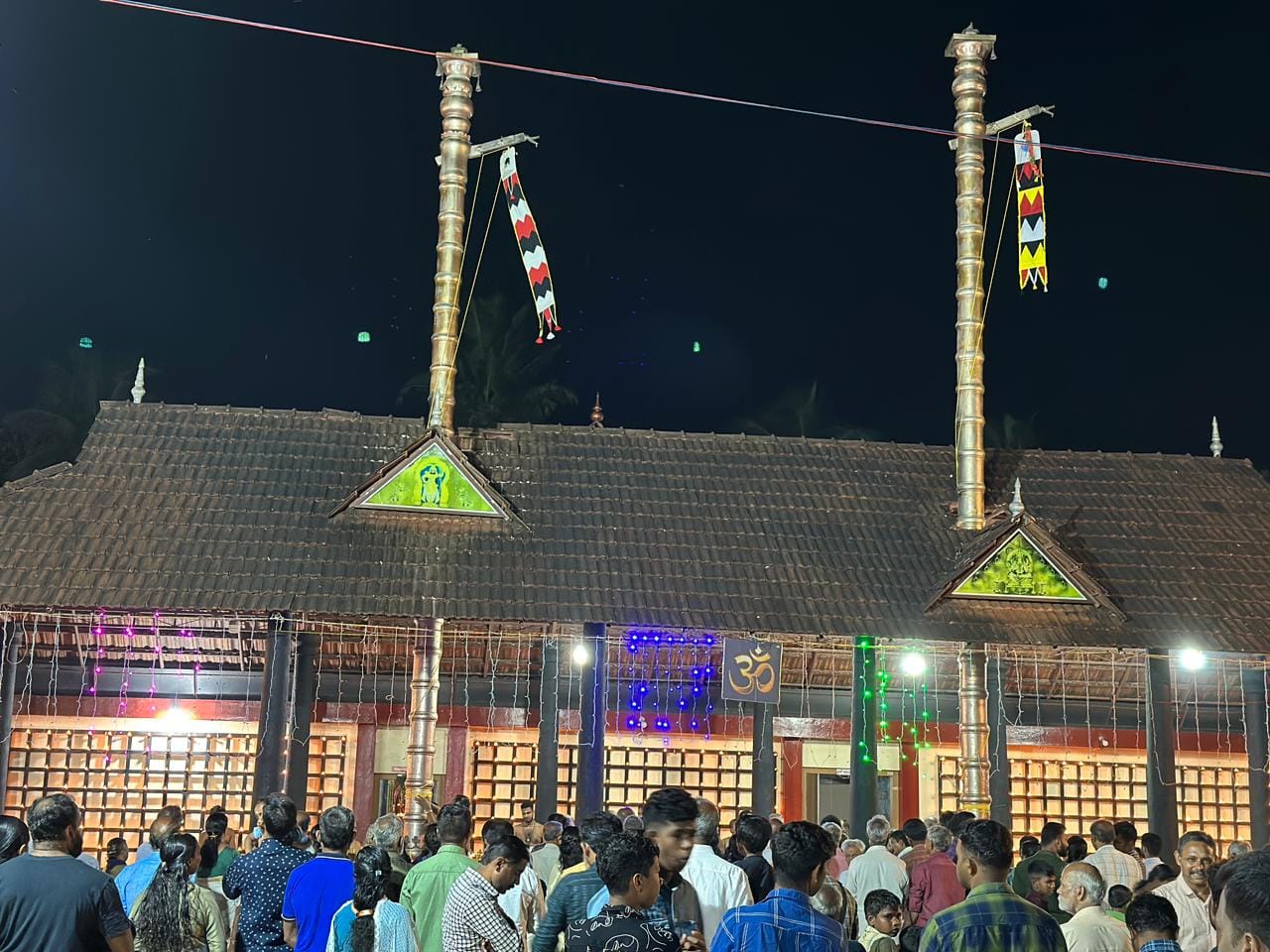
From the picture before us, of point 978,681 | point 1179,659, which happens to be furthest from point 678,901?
point 1179,659

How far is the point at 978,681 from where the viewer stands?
19.2 meters

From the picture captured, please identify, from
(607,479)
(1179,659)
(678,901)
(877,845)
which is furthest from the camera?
(607,479)

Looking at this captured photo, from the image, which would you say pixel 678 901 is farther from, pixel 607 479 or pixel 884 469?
pixel 884 469

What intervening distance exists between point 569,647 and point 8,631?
7.39m

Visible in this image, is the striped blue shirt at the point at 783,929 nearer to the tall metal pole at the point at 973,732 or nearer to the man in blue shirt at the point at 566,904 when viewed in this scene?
the man in blue shirt at the point at 566,904

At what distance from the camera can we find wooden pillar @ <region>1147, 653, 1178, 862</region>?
1850 centimetres

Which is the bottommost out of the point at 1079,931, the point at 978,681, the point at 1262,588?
the point at 1079,931

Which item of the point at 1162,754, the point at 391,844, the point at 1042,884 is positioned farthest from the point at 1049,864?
the point at 1162,754

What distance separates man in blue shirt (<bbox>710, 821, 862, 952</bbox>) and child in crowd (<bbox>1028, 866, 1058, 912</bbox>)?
11.2ft

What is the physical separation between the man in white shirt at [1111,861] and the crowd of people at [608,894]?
0.74 m

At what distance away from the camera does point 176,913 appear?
24.7ft

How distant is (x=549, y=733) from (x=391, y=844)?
990 cm

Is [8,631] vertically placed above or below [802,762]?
above

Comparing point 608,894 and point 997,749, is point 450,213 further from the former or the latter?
point 608,894
